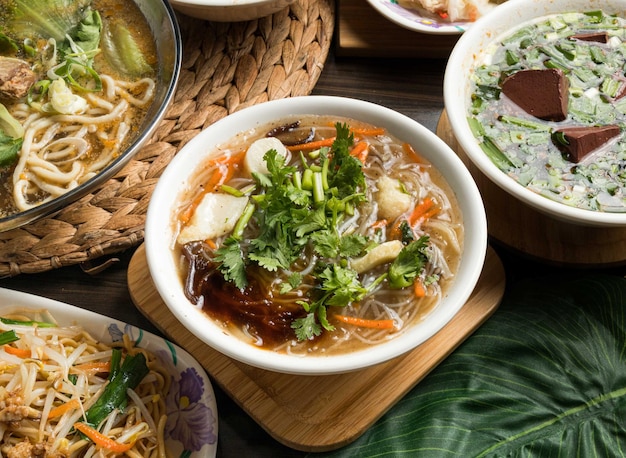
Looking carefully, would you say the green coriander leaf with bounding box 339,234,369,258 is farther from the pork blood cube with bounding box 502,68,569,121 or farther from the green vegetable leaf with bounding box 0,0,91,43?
the green vegetable leaf with bounding box 0,0,91,43

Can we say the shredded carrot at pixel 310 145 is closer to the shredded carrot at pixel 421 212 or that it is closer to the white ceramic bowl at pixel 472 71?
the shredded carrot at pixel 421 212

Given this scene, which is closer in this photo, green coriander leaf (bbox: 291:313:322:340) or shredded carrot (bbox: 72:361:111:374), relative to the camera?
green coriander leaf (bbox: 291:313:322:340)

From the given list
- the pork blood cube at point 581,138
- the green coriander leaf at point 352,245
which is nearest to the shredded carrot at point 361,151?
the green coriander leaf at point 352,245

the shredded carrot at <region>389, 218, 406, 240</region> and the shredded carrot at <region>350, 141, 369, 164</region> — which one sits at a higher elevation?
the shredded carrot at <region>350, 141, 369, 164</region>

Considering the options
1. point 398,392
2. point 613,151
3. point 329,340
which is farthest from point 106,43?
point 613,151

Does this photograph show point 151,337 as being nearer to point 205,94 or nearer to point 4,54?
point 205,94

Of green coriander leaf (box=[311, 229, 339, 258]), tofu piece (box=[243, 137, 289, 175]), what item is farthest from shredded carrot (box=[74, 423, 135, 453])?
tofu piece (box=[243, 137, 289, 175])
